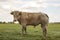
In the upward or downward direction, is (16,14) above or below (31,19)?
above

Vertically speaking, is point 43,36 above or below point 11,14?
below

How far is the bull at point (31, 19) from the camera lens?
21.9ft

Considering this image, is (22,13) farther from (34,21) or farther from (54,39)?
(54,39)

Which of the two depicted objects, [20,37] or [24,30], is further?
[24,30]

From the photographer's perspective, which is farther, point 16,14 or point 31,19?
point 16,14

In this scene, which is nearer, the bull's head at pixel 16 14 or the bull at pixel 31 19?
the bull at pixel 31 19

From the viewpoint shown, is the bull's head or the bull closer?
the bull

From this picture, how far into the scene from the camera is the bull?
6.68 metres

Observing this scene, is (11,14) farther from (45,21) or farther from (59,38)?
(59,38)

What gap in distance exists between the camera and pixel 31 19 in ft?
22.7

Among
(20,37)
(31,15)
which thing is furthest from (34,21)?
(20,37)

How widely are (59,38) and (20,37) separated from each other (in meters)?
1.12

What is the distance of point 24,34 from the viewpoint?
695cm

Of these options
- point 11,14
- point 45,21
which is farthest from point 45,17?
point 11,14
